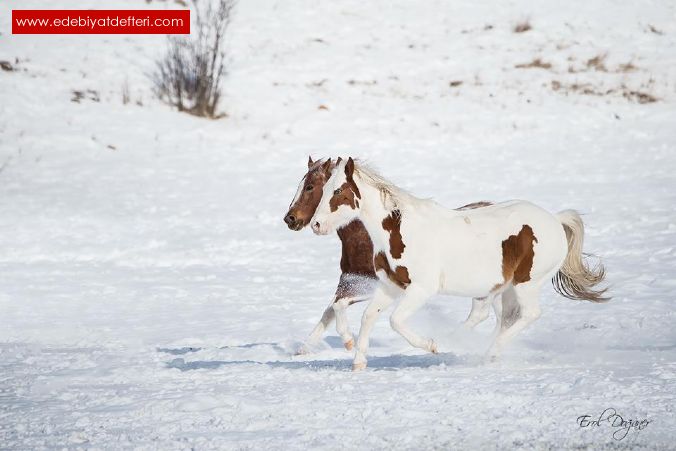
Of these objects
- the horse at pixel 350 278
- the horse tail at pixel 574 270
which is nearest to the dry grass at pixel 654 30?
the horse tail at pixel 574 270

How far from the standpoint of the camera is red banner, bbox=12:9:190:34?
953 inches

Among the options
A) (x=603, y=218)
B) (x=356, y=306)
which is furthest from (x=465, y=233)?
Result: (x=603, y=218)

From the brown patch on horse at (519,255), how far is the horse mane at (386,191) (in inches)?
34.2

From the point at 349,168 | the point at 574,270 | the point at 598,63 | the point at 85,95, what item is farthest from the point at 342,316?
the point at 598,63

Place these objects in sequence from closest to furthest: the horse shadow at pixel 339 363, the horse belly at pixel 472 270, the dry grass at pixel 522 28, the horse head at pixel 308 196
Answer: the horse belly at pixel 472 270
the horse shadow at pixel 339 363
the horse head at pixel 308 196
the dry grass at pixel 522 28

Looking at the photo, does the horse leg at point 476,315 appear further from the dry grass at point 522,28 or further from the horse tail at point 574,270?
the dry grass at point 522,28

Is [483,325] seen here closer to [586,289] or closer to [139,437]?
[586,289]

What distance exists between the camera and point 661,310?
29.2 ft

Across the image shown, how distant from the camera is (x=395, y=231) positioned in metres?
6.85

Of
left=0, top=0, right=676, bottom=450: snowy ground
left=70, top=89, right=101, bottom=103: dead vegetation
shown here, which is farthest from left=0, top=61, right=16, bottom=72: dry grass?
left=70, top=89, right=101, bottom=103: dead vegetation

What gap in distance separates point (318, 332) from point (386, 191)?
5.73 feet

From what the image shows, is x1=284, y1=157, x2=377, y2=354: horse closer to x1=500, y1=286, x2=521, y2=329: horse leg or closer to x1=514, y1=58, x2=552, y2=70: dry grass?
x1=500, y1=286, x2=521, y2=329: horse leg
